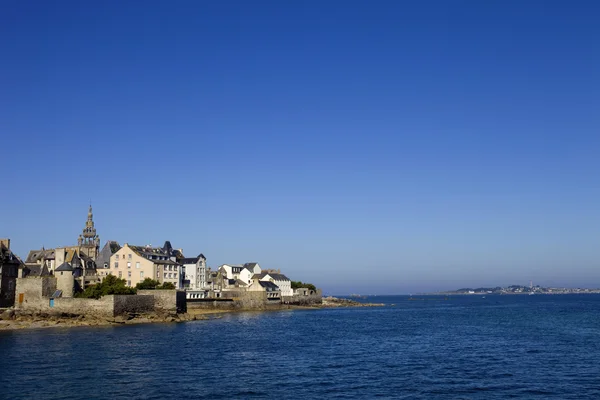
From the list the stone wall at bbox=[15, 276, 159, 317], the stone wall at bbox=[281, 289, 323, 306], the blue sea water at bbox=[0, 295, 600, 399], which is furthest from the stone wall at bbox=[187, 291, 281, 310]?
the blue sea water at bbox=[0, 295, 600, 399]

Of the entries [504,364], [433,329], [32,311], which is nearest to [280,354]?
[504,364]

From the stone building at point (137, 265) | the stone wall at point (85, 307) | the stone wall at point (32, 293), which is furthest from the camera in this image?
the stone building at point (137, 265)

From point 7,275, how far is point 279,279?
76.0m

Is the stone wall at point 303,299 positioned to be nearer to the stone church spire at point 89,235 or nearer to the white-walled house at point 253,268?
the white-walled house at point 253,268

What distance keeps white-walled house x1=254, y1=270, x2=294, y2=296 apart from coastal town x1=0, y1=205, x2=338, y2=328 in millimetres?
76

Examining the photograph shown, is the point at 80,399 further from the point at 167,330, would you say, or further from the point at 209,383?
the point at 167,330

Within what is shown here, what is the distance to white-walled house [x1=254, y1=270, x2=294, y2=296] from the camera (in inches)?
5659

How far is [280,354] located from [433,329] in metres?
31.0

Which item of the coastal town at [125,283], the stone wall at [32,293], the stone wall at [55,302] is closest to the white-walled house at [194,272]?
the coastal town at [125,283]

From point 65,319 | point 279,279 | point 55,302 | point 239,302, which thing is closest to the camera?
point 65,319

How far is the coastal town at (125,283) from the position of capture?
3083 inches

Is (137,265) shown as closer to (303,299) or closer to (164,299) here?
(164,299)

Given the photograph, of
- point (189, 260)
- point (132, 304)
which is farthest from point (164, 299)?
point (189, 260)

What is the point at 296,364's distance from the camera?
142ft
